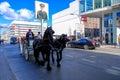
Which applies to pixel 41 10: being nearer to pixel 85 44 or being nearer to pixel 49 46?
pixel 85 44

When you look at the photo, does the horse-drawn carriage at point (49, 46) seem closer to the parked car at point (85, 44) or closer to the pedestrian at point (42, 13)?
the parked car at point (85, 44)

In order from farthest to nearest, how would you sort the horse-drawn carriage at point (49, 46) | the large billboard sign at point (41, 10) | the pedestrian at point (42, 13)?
the pedestrian at point (42, 13), the large billboard sign at point (41, 10), the horse-drawn carriage at point (49, 46)

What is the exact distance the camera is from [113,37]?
36656mm

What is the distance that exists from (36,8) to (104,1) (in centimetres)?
1345

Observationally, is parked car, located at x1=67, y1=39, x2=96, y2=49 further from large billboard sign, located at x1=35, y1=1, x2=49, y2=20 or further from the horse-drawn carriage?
the horse-drawn carriage

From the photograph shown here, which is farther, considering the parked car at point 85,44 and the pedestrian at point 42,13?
the pedestrian at point 42,13

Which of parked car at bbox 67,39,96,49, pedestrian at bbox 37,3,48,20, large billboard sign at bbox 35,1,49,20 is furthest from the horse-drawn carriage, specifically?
pedestrian at bbox 37,3,48,20

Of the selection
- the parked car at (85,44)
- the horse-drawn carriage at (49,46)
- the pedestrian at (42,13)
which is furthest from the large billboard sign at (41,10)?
the horse-drawn carriage at (49,46)

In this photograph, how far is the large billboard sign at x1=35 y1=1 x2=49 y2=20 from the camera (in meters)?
35.6

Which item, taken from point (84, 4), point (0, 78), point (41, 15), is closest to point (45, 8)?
point (41, 15)

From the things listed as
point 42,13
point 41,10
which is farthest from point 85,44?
point 41,10

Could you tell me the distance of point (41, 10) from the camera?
36875 mm

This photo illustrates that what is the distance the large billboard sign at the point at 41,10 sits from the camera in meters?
35.6

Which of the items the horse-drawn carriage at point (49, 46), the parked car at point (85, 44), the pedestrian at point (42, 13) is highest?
the pedestrian at point (42, 13)
